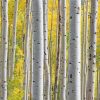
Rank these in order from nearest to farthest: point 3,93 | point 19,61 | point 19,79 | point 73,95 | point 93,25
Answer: point 73,95 → point 93,25 → point 3,93 → point 19,79 → point 19,61

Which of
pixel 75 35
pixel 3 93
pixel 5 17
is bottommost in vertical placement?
pixel 3 93

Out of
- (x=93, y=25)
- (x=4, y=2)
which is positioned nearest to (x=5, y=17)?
(x=4, y=2)

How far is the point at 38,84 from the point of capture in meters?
3.84

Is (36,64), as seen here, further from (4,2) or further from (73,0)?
(4,2)

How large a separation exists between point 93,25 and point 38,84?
172cm

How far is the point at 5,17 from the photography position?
638 cm

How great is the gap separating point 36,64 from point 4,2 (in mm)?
2820

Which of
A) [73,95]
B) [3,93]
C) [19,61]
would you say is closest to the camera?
[73,95]

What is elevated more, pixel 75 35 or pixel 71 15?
pixel 71 15

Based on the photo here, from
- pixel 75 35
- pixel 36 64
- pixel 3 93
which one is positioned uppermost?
pixel 75 35

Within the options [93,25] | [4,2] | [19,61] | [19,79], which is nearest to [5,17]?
[4,2]

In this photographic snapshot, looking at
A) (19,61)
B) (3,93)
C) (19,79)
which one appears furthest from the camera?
(19,61)

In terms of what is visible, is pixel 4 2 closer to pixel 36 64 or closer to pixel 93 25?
pixel 93 25

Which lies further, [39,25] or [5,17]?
[5,17]
